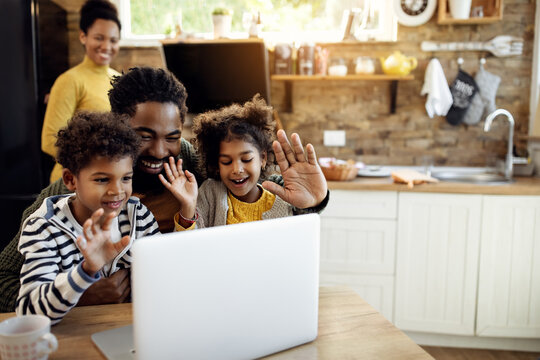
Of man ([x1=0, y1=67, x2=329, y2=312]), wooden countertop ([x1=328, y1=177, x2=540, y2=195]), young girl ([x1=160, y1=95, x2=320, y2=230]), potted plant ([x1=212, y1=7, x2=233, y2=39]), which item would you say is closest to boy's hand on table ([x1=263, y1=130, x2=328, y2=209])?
man ([x1=0, y1=67, x2=329, y2=312])

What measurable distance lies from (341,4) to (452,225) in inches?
62.9

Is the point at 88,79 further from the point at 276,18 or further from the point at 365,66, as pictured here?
the point at 365,66

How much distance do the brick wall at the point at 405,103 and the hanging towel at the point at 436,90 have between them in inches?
4.1

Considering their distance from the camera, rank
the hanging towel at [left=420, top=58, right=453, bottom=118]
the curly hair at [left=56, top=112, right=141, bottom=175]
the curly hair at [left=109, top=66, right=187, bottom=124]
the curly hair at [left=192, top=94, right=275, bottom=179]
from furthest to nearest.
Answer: the hanging towel at [left=420, top=58, right=453, bottom=118]
the curly hair at [left=192, top=94, right=275, bottom=179]
the curly hair at [left=109, top=66, right=187, bottom=124]
the curly hair at [left=56, top=112, right=141, bottom=175]

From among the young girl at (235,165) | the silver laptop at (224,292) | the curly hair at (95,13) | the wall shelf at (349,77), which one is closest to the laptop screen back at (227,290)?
the silver laptop at (224,292)

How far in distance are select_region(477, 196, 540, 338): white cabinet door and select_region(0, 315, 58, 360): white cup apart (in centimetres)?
229

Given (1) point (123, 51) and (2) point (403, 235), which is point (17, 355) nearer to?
(2) point (403, 235)

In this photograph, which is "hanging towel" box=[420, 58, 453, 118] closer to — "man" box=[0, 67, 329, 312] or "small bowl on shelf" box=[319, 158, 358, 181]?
"small bowl on shelf" box=[319, 158, 358, 181]

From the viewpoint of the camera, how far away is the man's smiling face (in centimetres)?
129

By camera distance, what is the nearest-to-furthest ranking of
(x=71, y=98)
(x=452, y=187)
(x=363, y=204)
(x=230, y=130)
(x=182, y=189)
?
(x=182, y=189), (x=230, y=130), (x=71, y=98), (x=452, y=187), (x=363, y=204)

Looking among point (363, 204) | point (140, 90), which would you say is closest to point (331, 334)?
point (140, 90)

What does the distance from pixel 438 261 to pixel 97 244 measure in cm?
212

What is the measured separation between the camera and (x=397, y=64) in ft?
9.46

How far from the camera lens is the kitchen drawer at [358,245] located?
103 inches
